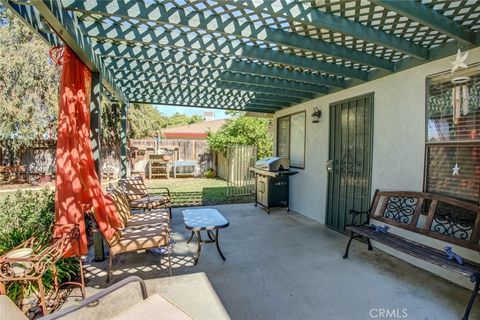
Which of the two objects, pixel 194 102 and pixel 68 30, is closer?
pixel 68 30

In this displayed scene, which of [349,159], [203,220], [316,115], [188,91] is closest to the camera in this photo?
[203,220]

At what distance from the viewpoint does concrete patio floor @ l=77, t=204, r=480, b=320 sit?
103 inches

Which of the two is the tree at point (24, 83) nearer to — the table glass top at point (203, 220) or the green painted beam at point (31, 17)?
the green painted beam at point (31, 17)

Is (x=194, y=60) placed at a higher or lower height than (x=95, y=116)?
higher

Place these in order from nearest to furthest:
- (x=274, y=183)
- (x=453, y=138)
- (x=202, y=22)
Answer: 1. (x=202, y=22)
2. (x=453, y=138)
3. (x=274, y=183)

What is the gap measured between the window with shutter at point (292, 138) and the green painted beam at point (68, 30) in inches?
175

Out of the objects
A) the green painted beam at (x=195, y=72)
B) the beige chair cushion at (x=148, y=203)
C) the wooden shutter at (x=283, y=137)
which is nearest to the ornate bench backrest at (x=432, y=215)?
the green painted beam at (x=195, y=72)

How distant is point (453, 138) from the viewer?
10.6 ft

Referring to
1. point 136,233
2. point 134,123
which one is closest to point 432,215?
point 136,233

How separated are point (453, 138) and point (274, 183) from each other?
3.88 metres

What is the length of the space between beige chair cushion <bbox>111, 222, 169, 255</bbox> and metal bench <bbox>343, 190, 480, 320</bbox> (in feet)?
8.33

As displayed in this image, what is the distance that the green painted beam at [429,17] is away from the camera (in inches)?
88.3

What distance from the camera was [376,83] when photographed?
4.39 m

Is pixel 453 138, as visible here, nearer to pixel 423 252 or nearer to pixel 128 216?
pixel 423 252
